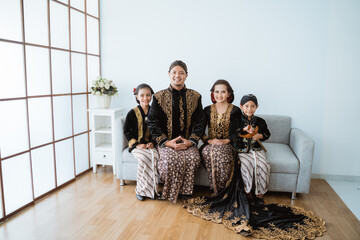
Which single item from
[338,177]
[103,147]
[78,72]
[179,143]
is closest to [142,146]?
[179,143]

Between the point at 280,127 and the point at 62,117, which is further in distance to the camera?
the point at 280,127

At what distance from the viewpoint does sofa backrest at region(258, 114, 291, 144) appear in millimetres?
3344

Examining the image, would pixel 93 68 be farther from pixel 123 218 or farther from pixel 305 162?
pixel 305 162

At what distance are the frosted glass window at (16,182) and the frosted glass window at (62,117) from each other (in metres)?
0.53

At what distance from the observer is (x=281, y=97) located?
347 centimetres

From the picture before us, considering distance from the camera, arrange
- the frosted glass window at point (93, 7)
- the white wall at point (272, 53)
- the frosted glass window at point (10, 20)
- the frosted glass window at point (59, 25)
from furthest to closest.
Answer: the frosted glass window at point (93, 7) < the white wall at point (272, 53) < the frosted glass window at point (59, 25) < the frosted glass window at point (10, 20)

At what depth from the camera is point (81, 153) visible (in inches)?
140

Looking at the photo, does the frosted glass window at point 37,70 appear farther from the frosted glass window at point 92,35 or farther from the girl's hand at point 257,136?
the girl's hand at point 257,136

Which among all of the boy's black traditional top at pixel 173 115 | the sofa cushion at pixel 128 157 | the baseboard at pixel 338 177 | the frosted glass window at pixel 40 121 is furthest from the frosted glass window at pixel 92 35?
the baseboard at pixel 338 177

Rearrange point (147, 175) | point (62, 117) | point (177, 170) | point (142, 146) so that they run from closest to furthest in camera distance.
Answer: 1. point (177, 170)
2. point (147, 175)
3. point (142, 146)
4. point (62, 117)

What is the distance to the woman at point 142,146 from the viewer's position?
2.75 metres

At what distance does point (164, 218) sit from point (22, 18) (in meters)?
2.20

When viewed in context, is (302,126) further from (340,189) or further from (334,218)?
(334,218)

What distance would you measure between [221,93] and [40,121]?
6.14ft
